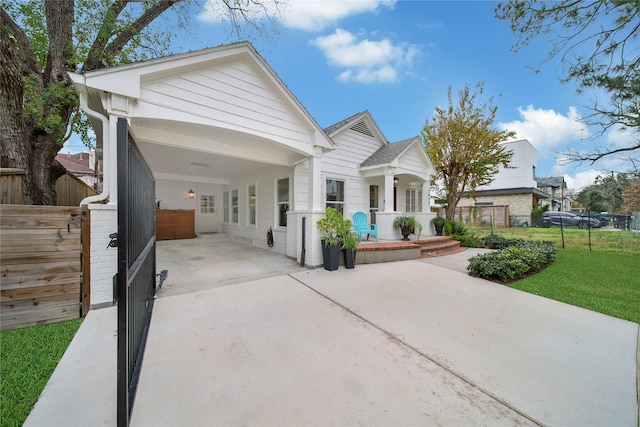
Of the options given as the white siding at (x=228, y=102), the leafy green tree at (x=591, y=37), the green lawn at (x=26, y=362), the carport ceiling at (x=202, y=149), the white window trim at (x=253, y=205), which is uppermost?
the leafy green tree at (x=591, y=37)

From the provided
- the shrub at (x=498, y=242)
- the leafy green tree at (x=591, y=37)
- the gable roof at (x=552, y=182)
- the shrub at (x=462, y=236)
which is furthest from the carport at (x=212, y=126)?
the gable roof at (x=552, y=182)

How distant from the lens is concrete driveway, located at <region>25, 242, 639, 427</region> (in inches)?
64.3

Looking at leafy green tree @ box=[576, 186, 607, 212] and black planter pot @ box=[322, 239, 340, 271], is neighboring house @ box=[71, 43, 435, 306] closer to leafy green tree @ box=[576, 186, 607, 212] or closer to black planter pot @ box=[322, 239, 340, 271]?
black planter pot @ box=[322, 239, 340, 271]

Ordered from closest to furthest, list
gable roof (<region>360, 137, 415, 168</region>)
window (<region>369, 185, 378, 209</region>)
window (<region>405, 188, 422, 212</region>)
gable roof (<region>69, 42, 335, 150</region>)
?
1. gable roof (<region>69, 42, 335, 150</region>)
2. gable roof (<region>360, 137, 415, 168</region>)
3. window (<region>369, 185, 378, 209</region>)
4. window (<region>405, 188, 422, 212</region>)

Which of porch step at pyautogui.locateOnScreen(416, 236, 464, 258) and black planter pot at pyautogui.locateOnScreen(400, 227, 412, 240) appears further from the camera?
black planter pot at pyautogui.locateOnScreen(400, 227, 412, 240)

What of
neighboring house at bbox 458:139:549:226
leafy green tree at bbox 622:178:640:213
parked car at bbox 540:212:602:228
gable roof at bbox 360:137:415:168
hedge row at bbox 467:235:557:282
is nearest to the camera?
hedge row at bbox 467:235:557:282

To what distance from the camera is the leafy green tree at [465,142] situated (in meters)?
9.96

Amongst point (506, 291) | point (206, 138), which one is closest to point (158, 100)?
point (206, 138)

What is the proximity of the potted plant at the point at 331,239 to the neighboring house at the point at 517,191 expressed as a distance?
49.7ft

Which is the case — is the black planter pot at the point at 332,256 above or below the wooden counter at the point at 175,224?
below

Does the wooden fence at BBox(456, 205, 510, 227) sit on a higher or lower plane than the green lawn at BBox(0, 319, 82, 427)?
higher

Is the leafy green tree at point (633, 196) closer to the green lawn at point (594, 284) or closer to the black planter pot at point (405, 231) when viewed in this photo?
the green lawn at point (594, 284)

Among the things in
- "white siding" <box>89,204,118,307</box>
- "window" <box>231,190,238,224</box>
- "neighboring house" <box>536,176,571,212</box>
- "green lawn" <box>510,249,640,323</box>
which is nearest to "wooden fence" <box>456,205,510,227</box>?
"green lawn" <box>510,249,640,323</box>

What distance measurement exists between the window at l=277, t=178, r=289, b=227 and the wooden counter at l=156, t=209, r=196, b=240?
5.45 meters
